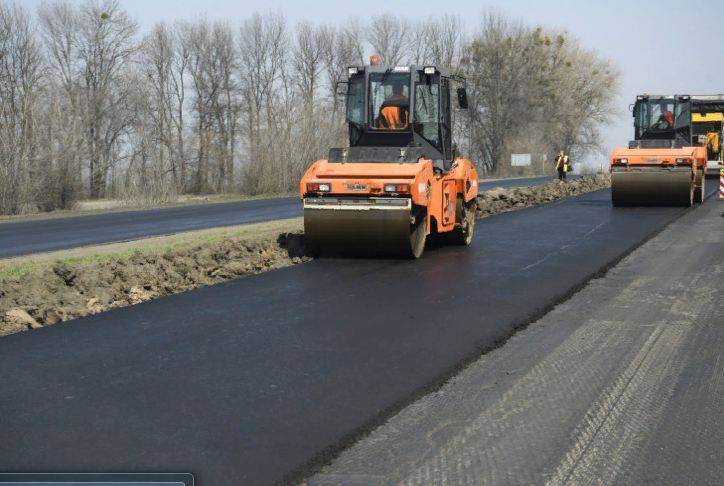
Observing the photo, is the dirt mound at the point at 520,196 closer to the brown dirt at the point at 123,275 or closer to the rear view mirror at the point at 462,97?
the rear view mirror at the point at 462,97

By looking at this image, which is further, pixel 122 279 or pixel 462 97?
pixel 462 97

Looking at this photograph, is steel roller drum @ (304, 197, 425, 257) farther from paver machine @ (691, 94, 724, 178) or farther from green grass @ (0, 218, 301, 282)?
paver machine @ (691, 94, 724, 178)

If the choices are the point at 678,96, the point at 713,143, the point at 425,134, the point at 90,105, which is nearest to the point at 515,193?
the point at 678,96

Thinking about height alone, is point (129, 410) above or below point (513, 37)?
below

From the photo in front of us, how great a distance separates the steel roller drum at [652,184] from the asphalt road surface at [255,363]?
33.5 feet

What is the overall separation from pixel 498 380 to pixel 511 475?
178cm

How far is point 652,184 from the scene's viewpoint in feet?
70.7

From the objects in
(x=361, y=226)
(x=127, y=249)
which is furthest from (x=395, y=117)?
(x=127, y=249)

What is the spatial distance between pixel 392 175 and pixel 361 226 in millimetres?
811

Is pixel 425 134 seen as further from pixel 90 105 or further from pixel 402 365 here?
pixel 90 105

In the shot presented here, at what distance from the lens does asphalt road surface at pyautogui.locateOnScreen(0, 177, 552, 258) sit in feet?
56.4

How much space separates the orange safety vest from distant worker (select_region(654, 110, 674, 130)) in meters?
12.8

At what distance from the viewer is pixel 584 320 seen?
8.25 meters

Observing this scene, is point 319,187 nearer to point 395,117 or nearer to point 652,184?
point 395,117
